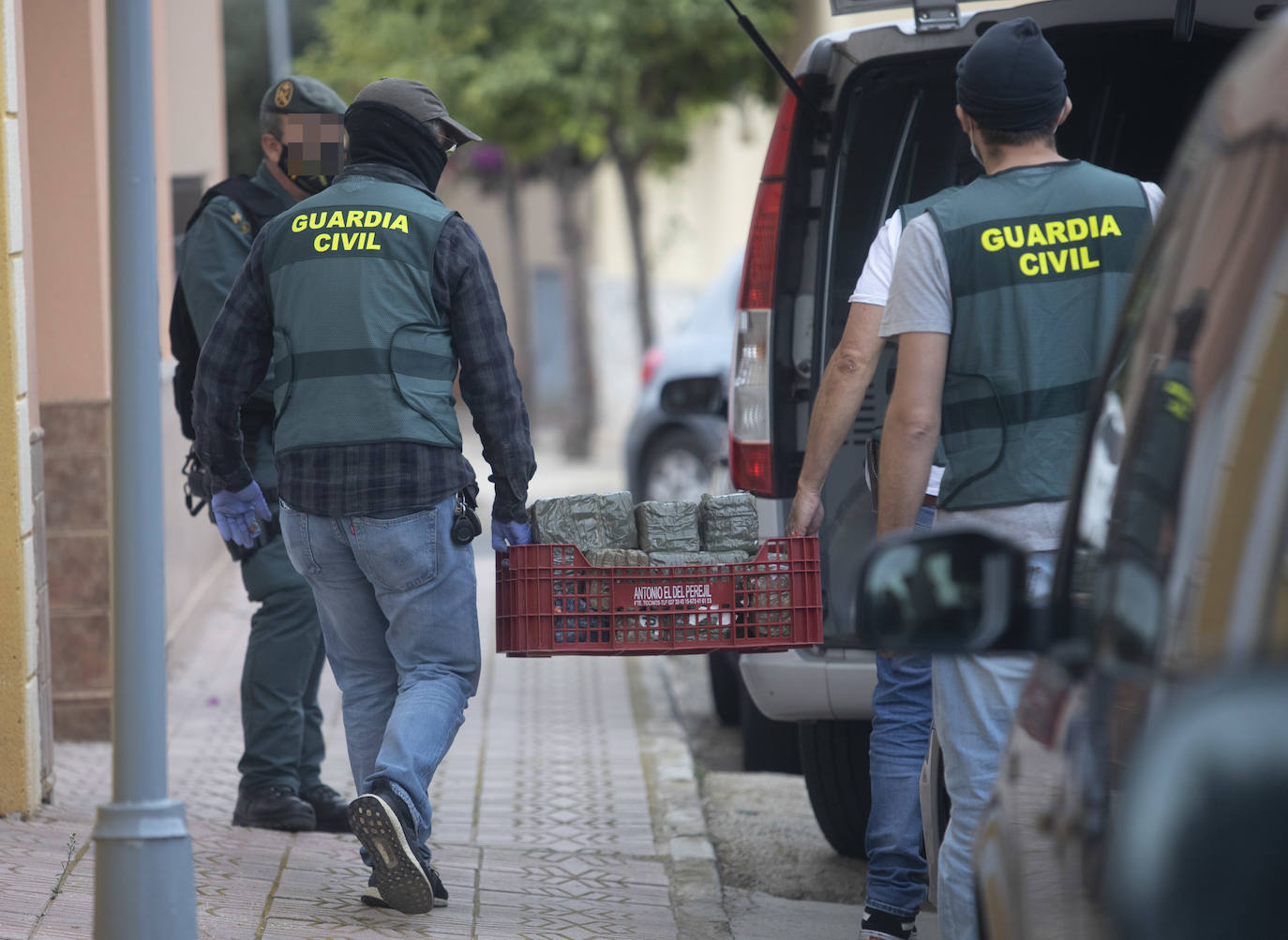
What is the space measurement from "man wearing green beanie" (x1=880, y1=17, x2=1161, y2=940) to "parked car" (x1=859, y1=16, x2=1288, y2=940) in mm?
876

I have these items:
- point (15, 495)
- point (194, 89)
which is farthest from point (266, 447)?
point (194, 89)

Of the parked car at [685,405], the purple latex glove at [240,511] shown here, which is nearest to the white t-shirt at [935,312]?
the purple latex glove at [240,511]

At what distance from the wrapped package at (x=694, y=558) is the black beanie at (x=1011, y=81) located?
1.10 m

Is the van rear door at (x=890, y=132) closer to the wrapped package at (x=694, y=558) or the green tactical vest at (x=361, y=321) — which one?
the wrapped package at (x=694, y=558)

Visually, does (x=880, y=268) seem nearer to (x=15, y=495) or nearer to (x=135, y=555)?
(x=135, y=555)

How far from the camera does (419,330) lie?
162 inches

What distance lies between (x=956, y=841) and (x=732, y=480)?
1.75 meters

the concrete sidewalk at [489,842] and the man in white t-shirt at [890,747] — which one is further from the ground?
the man in white t-shirt at [890,747]

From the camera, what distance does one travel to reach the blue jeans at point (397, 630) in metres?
4.11

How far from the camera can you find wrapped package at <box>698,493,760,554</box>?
410 centimetres

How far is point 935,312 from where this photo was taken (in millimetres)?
3434

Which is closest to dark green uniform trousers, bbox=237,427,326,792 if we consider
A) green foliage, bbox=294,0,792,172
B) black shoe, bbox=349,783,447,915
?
black shoe, bbox=349,783,447,915

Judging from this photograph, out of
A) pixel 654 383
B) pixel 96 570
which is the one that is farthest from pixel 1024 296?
pixel 654 383

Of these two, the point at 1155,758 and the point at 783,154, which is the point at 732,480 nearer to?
the point at 783,154
